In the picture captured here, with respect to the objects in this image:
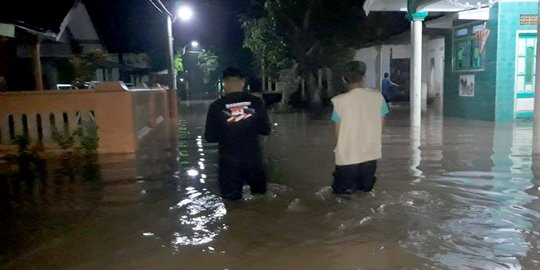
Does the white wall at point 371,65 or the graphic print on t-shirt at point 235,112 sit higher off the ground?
the white wall at point 371,65

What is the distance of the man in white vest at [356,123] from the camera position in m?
5.84

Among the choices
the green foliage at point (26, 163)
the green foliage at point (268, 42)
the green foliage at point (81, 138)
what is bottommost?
the green foliage at point (26, 163)

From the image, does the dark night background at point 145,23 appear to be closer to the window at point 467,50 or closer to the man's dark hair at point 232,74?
the man's dark hair at point 232,74

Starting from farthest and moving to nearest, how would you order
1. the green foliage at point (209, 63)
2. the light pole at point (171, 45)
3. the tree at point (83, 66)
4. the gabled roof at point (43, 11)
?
the green foliage at point (209, 63), the light pole at point (171, 45), the gabled roof at point (43, 11), the tree at point (83, 66)

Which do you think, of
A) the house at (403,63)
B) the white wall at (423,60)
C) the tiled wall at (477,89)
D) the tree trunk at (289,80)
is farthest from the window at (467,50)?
the tree trunk at (289,80)

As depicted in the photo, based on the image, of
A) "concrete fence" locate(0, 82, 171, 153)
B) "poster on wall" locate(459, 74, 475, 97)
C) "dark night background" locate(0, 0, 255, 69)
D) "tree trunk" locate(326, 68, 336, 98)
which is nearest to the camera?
"concrete fence" locate(0, 82, 171, 153)

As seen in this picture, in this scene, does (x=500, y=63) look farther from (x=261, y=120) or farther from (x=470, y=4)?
(x=261, y=120)

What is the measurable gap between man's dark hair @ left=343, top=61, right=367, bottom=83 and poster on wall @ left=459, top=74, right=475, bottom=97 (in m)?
11.2

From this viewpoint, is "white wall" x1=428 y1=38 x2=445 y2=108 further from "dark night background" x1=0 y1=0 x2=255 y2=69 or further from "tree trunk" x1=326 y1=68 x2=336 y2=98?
"dark night background" x1=0 y1=0 x2=255 y2=69

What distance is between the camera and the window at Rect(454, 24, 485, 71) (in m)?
15.5

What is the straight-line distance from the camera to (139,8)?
31.5 m

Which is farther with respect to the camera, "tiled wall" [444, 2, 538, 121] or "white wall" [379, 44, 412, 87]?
"white wall" [379, 44, 412, 87]

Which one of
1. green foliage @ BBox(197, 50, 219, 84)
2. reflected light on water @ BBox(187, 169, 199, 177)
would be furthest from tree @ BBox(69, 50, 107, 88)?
green foliage @ BBox(197, 50, 219, 84)

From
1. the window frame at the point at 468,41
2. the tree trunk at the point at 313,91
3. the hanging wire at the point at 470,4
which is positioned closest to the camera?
the hanging wire at the point at 470,4
